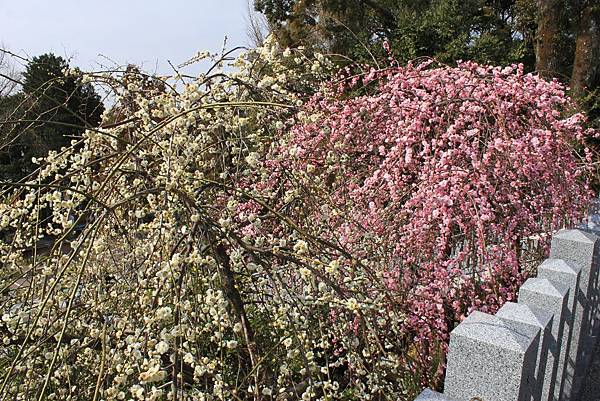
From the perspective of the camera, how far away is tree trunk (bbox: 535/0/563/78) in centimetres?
902

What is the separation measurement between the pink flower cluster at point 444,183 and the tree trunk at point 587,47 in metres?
6.65

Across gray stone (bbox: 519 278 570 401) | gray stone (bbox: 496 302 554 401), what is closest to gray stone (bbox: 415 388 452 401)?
gray stone (bbox: 496 302 554 401)

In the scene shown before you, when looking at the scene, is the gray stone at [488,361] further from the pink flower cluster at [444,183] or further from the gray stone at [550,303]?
the pink flower cluster at [444,183]

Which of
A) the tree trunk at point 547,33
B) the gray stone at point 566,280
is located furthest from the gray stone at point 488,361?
the tree trunk at point 547,33

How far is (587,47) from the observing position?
8.79m

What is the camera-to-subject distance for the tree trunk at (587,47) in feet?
28.8

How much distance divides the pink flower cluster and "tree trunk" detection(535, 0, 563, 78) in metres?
6.80

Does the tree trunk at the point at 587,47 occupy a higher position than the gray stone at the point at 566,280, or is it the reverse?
the tree trunk at the point at 587,47

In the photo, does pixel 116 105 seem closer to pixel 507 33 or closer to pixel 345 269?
pixel 345 269

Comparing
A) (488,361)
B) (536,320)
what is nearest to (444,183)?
(536,320)

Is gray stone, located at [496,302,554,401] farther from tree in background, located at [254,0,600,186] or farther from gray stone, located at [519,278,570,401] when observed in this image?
tree in background, located at [254,0,600,186]

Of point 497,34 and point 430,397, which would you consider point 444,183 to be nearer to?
point 430,397

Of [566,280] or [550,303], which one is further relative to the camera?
[566,280]

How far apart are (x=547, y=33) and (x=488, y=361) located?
9608 millimetres
